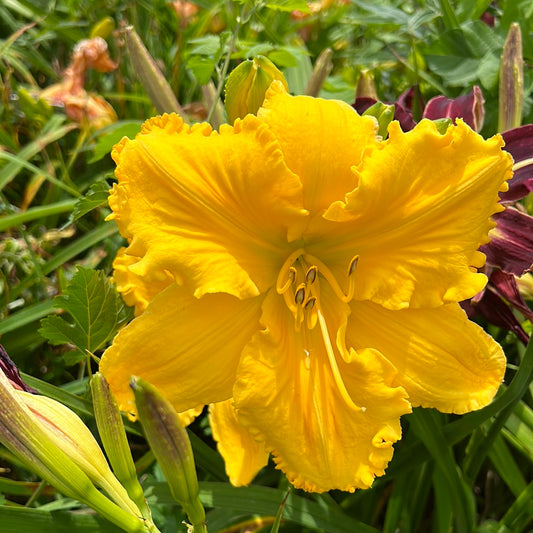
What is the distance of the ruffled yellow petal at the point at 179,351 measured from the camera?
2.58 feet

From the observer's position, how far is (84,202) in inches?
36.1

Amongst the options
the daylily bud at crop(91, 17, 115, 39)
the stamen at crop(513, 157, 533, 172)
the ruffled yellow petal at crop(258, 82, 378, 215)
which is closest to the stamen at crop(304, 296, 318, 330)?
the ruffled yellow petal at crop(258, 82, 378, 215)

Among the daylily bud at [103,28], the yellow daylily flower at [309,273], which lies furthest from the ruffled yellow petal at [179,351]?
the daylily bud at [103,28]

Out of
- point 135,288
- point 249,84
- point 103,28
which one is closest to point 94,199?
point 135,288

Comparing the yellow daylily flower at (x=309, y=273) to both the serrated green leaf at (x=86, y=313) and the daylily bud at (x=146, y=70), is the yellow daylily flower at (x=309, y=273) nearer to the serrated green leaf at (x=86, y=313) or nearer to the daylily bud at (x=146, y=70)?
the serrated green leaf at (x=86, y=313)

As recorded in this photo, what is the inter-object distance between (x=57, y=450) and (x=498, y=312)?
648 millimetres

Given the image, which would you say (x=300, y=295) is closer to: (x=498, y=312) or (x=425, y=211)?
(x=425, y=211)

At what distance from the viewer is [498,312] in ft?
3.26

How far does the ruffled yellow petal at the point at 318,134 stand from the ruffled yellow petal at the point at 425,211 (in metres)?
0.03

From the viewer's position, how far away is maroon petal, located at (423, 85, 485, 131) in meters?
1.04

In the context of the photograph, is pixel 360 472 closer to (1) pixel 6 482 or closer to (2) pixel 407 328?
(2) pixel 407 328

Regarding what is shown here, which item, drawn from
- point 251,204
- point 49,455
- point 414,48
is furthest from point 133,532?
point 414,48

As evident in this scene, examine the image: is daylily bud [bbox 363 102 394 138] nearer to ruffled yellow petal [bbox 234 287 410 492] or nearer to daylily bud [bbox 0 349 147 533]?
ruffled yellow petal [bbox 234 287 410 492]

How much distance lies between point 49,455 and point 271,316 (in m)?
0.30
